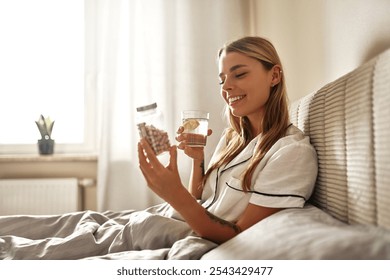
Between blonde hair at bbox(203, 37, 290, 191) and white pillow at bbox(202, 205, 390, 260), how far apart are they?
22 centimetres

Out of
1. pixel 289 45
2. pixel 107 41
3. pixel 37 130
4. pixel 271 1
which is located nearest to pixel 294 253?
pixel 289 45

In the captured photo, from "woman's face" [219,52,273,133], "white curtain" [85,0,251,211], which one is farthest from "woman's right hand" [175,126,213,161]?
"white curtain" [85,0,251,211]

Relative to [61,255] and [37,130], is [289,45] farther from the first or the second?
[37,130]

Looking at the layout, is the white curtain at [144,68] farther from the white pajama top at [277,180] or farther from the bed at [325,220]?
the white pajama top at [277,180]

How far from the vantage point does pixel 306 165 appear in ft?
2.71

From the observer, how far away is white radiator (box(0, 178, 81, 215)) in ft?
7.02

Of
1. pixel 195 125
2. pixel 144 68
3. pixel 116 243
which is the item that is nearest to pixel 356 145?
pixel 195 125

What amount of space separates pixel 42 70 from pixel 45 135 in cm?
49

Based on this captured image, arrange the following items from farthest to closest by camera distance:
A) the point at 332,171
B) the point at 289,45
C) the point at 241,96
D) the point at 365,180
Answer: the point at 289,45
the point at 241,96
the point at 332,171
the point at 365,180

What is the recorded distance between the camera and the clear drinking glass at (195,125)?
38.4 inches

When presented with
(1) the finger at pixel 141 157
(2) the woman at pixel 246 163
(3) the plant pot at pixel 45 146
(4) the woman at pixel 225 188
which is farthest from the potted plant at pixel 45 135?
(1) the finger at pixel 141 157

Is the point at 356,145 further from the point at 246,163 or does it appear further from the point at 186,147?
the point at 186,147

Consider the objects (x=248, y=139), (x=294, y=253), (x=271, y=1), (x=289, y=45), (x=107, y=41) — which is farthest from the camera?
(x=107, y=41)
